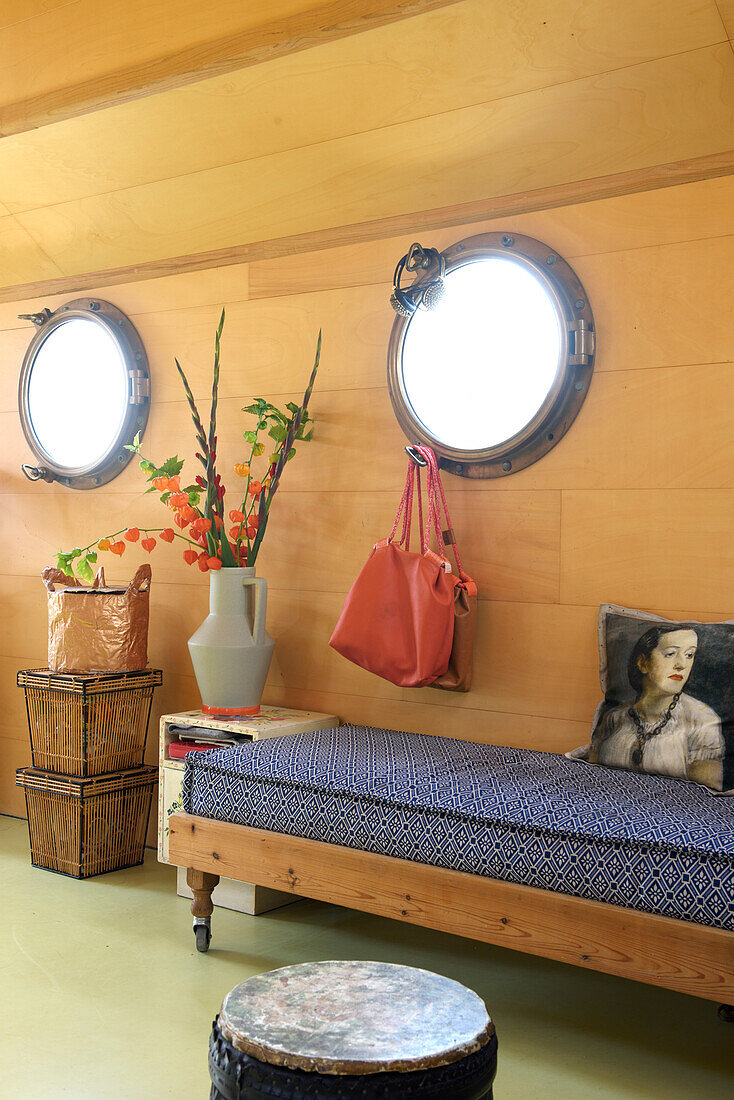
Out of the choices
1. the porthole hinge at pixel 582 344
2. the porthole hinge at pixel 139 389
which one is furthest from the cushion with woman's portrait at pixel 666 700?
the porthole hinge at pixel 139 389

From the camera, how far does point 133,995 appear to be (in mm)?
2324

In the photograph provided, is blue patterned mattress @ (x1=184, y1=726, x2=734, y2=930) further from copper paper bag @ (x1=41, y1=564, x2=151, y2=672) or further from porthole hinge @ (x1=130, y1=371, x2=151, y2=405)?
porthole hinge @ (x1=130, y1=371, x2=151, y2=405)

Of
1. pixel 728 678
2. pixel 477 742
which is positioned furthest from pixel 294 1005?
pixel 477 742

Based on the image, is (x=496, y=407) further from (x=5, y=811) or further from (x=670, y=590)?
(x=5, y=811)

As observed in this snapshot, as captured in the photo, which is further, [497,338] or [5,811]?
[5,811]

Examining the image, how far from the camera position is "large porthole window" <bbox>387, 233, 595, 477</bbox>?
2.71 metres

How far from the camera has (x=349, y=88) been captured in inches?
106

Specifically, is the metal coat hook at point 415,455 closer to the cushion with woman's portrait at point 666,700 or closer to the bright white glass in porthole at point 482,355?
the bright white glass in porthole at point 482,355

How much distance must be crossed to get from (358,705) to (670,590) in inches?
41.2

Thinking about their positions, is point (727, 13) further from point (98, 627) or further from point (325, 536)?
point (98, 627)

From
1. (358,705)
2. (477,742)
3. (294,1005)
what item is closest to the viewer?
(294,1005)

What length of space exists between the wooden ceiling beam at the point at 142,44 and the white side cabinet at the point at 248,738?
1.81 metres

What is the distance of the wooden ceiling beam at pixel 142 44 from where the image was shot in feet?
8.00

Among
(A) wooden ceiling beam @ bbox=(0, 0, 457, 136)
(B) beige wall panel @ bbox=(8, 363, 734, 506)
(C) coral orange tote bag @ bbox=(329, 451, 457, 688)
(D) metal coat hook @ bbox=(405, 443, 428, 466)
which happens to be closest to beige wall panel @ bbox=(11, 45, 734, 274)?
(A) wooden ceiling beam @ bbox=(0, 0, 457, 136)
